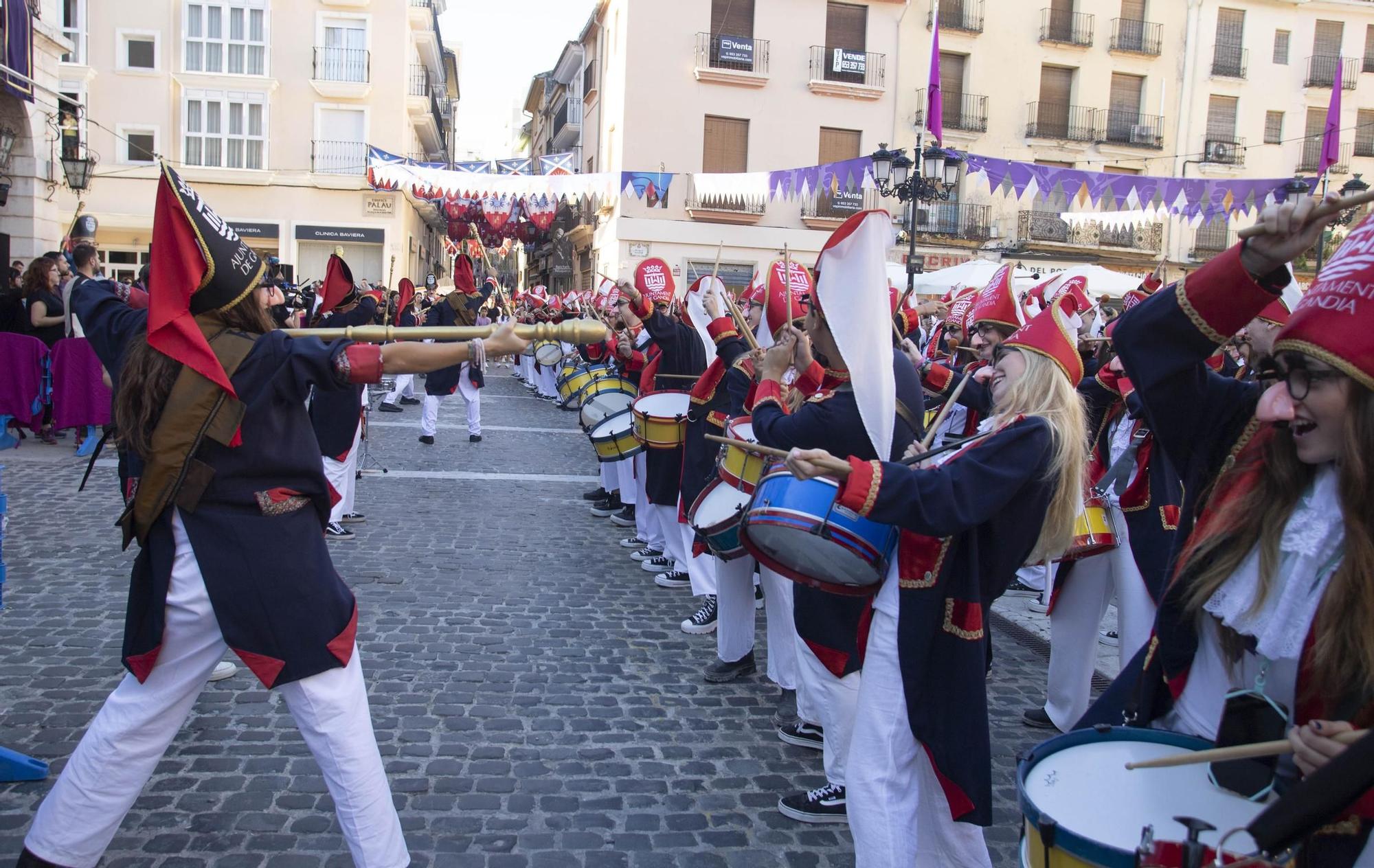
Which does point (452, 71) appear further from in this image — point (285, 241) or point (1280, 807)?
point (1280, 807)

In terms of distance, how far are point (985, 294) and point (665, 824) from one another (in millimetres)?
3124

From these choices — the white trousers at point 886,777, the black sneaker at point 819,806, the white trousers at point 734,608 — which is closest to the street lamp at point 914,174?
the white trousers at point 734,608

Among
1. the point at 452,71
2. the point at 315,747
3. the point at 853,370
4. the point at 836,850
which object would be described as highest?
the point at 452,71

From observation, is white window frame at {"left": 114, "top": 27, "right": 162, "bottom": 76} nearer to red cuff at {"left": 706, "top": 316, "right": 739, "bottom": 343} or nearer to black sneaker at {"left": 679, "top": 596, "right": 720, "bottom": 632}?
red cuff at {"left": 706, "top": 316, "right": 739, "bottom": 343}

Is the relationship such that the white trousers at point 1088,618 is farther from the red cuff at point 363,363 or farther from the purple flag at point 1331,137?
the purple flag at point 1331,137

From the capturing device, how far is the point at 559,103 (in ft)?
160

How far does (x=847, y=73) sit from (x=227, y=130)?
64.2ft

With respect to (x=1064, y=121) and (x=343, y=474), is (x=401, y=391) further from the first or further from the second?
(x=1064, y=121)

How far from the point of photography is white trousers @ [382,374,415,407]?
57.3ft

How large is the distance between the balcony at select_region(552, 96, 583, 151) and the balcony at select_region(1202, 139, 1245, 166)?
76.6 feet

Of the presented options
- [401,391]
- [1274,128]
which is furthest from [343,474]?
[1274,128]

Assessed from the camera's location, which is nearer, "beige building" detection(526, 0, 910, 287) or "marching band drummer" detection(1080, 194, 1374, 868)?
"marching band drummer" detection(1080, 194, 1374, 868)

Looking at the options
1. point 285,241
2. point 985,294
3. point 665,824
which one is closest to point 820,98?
point 285,241

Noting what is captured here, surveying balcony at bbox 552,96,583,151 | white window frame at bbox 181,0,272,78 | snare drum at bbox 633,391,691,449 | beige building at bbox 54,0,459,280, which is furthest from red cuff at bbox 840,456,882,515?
balcony at bbox 552,96,583,151
